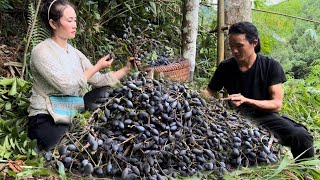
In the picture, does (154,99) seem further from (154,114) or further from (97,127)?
(97,127)

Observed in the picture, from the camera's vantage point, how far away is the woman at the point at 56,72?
83.4 inches

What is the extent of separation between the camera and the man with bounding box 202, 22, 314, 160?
215cm

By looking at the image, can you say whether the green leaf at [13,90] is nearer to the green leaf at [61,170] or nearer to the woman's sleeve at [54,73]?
the woman's sleeve at [54,73]

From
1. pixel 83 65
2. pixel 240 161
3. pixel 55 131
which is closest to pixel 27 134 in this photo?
pixel 55 131

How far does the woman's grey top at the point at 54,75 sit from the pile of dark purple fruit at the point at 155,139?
48cm

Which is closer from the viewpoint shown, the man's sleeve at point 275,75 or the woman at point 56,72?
the woman at point 56,72

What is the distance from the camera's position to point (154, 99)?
1648mm

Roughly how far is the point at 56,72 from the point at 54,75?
0.02 m

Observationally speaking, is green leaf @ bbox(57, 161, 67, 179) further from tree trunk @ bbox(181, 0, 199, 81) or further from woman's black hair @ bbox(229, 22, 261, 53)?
tree trunk @ bbox(181, 0, 199, 81)

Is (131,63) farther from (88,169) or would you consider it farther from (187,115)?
(88,169)

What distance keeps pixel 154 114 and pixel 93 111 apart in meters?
0.24

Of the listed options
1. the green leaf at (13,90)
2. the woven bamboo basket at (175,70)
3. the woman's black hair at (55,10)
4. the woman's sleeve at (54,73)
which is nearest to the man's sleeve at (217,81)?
the woven bamboo basket at (175,70)

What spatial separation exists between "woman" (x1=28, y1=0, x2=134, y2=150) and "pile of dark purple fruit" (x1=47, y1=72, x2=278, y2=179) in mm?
476

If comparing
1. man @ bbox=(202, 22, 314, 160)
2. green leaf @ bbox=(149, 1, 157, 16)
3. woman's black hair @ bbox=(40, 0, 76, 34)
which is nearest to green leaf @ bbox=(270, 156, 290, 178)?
man @ bbox=(202, 22, 314, 160)
